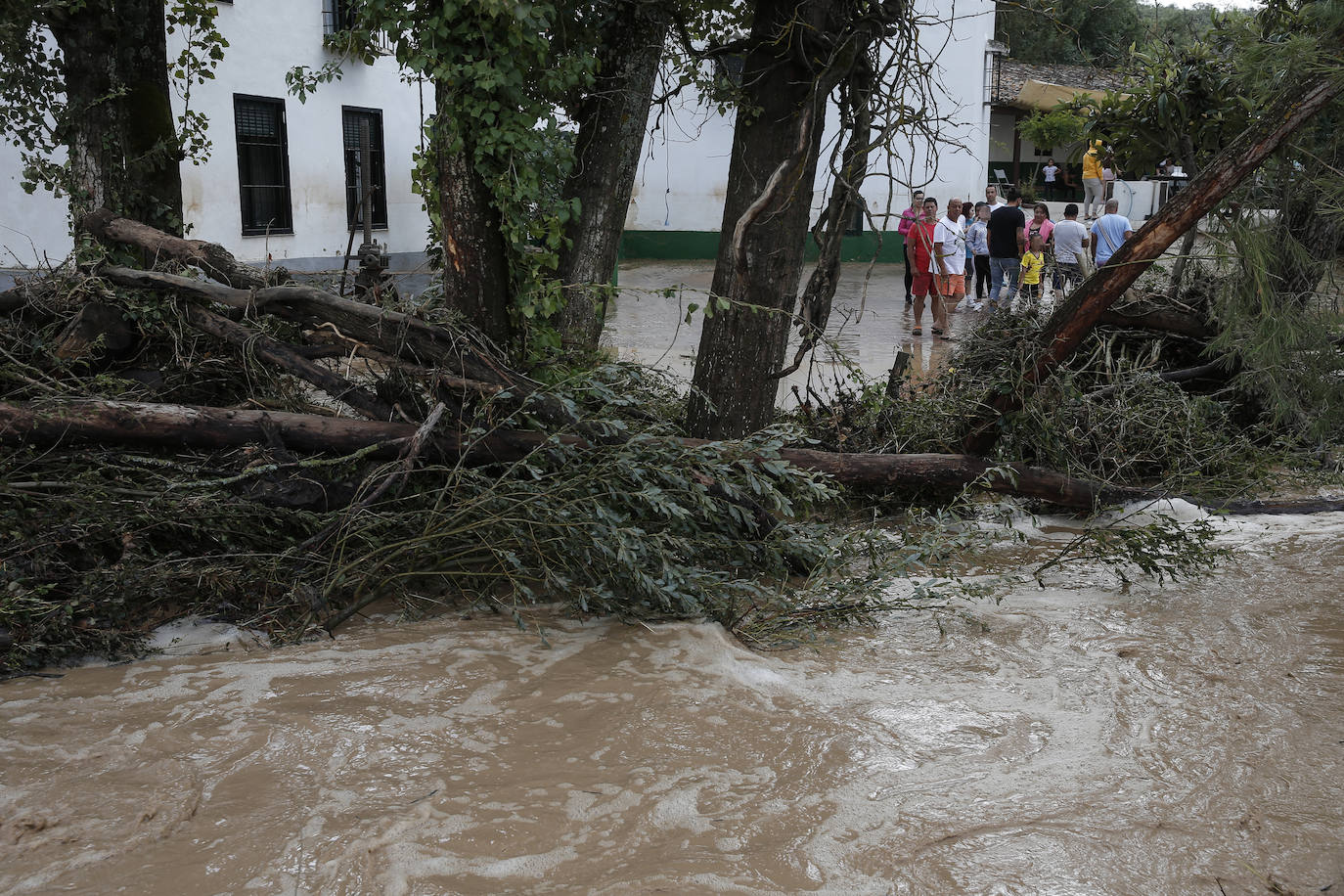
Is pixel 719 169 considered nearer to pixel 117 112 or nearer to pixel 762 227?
pixel 117 112

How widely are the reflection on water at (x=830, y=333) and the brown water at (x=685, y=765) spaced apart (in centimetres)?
220

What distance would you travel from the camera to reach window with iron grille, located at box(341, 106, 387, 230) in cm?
1573

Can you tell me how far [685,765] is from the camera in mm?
3594

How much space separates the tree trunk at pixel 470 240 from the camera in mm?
5289

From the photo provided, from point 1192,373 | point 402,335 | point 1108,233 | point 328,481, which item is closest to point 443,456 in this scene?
point 328,481

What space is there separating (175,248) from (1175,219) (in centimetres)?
536

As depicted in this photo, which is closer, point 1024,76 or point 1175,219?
point 1175,219

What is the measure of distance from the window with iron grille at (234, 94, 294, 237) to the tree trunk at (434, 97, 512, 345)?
388 inches

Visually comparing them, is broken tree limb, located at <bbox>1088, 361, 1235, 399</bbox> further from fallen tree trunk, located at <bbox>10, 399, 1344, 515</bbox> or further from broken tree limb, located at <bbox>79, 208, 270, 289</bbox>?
broken tree limb, located at <bbox>79, 208, 270, 289</bbox>

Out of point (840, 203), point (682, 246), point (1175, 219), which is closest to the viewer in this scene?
point (1175, 219)

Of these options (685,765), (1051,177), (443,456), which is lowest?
(685,765)

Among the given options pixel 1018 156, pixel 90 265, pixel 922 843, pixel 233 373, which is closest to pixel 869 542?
pixel 922 843

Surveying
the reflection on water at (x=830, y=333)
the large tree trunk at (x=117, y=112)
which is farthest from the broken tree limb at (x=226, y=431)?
the large tree trunk at (x=117, y=112)

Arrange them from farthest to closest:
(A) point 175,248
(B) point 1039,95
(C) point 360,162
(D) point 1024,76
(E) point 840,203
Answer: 1. (D) point 1024,76
2. (B) point 1039,95
3. (C) point 360,162
4. (A) point 175,248
5. (E) point 840,203
